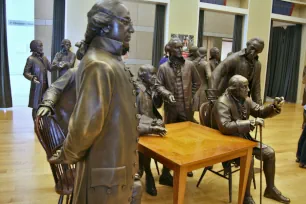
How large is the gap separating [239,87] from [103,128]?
198 centimetres

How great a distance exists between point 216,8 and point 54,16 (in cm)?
420

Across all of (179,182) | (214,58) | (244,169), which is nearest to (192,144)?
(179,182)

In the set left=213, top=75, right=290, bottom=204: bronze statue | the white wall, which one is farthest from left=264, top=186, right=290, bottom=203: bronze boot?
the white wall

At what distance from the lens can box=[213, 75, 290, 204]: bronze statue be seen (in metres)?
2.84

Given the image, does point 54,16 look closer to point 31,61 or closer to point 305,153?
point 31,61

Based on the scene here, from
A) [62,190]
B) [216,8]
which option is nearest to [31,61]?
[62,190]

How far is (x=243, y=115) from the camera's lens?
308 cm

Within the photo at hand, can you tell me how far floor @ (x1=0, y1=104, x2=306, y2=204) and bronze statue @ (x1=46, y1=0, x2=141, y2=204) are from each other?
1.83 metres

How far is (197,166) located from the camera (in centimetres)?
229

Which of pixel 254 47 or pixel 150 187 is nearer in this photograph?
pixel 150 187

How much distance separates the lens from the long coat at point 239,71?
11.6 ft

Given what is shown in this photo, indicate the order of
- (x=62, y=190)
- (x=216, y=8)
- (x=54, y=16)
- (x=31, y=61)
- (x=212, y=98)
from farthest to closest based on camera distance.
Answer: (x=216, y=8) < (x=54, y=16) < (x=31, y=61) < (x=212, y=98) < (x=62, y=190)

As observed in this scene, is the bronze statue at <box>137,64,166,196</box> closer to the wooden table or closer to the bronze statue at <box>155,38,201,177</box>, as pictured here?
the wooden table

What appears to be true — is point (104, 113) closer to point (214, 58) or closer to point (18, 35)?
point (214, 58)
